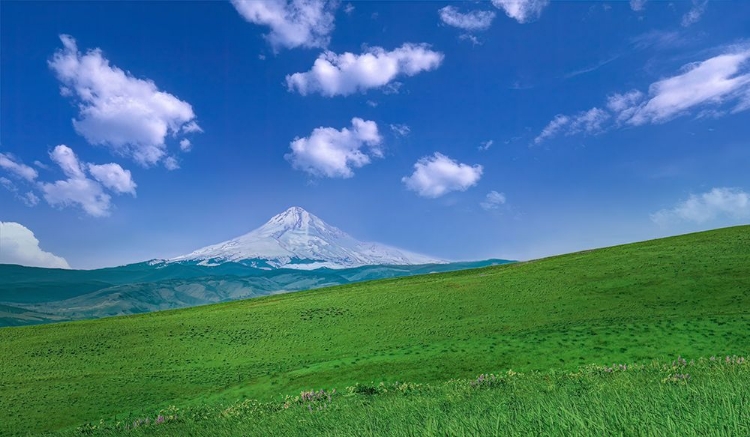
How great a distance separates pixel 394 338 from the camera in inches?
1836

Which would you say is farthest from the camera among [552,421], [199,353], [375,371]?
[199,353]

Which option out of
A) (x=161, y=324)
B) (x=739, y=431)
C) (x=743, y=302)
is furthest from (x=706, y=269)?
(x=161, y=324)

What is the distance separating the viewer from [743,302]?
44.0m

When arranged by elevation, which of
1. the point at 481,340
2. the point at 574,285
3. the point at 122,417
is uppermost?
the point at 574,285

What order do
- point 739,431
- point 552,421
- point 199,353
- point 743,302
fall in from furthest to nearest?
point 199,353 → point 743,302 → point 552,421 → point 739,431

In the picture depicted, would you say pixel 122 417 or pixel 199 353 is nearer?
pixel 122 417

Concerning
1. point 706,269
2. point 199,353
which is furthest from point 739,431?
point 706,269

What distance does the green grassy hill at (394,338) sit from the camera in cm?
3381

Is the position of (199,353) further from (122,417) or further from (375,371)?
(375,371)

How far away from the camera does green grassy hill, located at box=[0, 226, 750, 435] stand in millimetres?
33812

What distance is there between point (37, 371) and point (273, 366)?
24.2m

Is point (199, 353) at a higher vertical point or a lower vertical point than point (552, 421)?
lower

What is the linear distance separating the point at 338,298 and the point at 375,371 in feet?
117

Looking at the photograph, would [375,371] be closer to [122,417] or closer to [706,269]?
[122,417]
